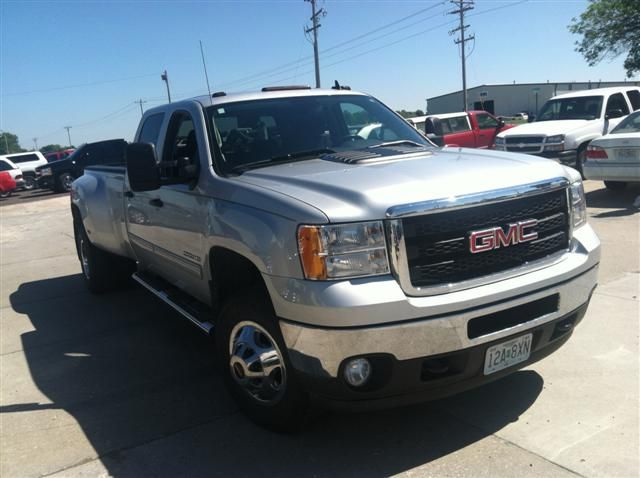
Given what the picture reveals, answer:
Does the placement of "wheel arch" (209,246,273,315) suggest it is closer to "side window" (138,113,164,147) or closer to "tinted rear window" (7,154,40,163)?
"side window" (138,113,164,147)

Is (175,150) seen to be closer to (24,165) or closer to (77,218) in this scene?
(77,218)

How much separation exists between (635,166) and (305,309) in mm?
8764

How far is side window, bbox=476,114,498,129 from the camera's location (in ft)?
61.8

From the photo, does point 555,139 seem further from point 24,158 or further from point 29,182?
point 24,158

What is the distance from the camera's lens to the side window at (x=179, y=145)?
161 inches

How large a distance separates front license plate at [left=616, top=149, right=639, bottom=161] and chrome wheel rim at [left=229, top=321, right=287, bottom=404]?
8.58 m

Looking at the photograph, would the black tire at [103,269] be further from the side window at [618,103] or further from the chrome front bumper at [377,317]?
the side window at [618,103]

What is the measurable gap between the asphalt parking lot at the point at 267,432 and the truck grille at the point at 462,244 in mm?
952

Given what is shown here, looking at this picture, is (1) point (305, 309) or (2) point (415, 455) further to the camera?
(2) point (415, 455)

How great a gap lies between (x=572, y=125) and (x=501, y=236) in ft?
36.3

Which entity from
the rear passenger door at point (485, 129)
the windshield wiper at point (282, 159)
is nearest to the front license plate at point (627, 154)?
the windshield wiper at point (282, 159)

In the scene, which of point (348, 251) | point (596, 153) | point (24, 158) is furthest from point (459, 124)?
point (24, 158)

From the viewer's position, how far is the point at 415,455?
3.09 metres

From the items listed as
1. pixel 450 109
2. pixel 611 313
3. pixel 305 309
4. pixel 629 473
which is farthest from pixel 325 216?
pixel 450 109
